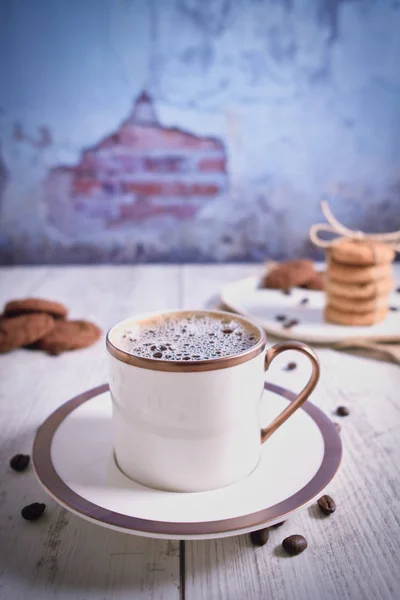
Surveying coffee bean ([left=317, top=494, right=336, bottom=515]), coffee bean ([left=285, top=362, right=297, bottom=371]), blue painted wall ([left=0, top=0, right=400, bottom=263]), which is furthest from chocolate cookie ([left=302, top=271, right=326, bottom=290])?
coffee bean ([left=317, top=494, right=336, bottom=515])

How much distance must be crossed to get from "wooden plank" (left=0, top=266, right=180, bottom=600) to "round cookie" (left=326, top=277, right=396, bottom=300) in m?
0.57

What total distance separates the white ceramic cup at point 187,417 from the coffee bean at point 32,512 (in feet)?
0.39

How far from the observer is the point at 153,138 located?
7.68ft

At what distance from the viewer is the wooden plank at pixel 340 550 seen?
1.86ft

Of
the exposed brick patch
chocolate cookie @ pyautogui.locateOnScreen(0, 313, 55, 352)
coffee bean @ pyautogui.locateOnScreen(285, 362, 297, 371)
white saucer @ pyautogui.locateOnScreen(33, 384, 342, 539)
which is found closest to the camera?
white saucer @ pyautogui.locateOnScreen(33, 384, 342, 539)

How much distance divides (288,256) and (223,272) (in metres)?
0.57

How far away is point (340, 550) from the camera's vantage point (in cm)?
62

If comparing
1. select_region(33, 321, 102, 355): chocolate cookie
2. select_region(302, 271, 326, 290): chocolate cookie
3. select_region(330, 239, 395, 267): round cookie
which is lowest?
select_region(33, 321, 102, 355): chocolate cookie

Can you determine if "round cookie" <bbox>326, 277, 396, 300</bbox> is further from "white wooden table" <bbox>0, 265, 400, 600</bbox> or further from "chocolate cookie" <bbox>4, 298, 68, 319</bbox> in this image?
"chocolate cookie" <bbox>4, 298, 68, 319</bbox>

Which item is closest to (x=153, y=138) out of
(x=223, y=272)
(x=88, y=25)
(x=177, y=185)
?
(x=177, y=185)

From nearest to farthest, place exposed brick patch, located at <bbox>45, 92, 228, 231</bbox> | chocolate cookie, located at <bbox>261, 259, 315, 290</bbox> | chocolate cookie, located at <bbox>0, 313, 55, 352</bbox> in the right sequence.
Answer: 1. chocolate cookie, located at <bbox>0, 313, 55, 352</bbox>
2. chocolate cookie, located at <bbox>261, 259, 315, 290</bbox>
3. exposed brick patch, located at <bbox>45, 92, 228, 231</bbox>

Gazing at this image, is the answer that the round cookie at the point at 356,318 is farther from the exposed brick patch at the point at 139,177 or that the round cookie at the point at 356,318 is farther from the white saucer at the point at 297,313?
the exposed brick patch at the point at 139,177

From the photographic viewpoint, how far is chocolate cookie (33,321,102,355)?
1.23m

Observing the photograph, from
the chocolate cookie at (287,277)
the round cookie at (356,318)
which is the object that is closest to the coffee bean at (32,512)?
the round cookie at (356,318)
